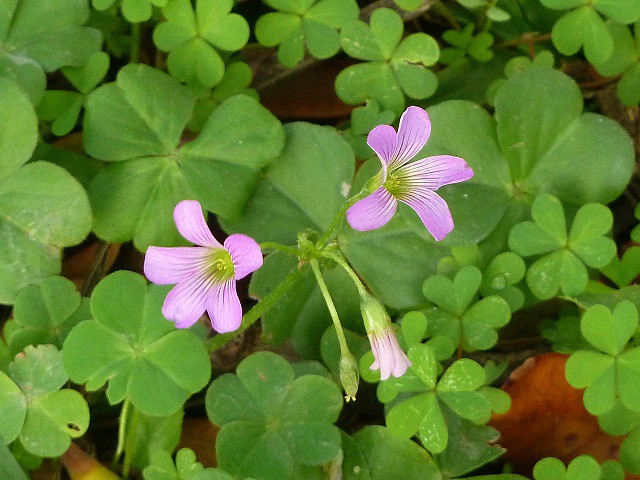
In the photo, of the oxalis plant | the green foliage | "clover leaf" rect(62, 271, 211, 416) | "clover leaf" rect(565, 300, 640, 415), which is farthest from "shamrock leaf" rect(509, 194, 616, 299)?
"clover leaf" rect(62, 271, 211, 416)

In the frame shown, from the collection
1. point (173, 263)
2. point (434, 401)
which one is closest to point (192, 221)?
point (173, 263)

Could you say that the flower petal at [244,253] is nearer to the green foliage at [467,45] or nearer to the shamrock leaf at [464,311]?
the shamrock leaf at [464,311]

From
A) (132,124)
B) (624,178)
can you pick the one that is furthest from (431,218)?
(132,124)

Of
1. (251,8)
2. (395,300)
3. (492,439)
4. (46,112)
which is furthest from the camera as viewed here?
(251,8)

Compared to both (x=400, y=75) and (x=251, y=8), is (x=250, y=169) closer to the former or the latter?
(x=400, y=75)

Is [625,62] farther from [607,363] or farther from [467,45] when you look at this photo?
[607,363]

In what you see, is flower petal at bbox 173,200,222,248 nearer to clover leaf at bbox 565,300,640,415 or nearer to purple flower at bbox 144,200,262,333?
purple flower at bbox 144,200,262,333
